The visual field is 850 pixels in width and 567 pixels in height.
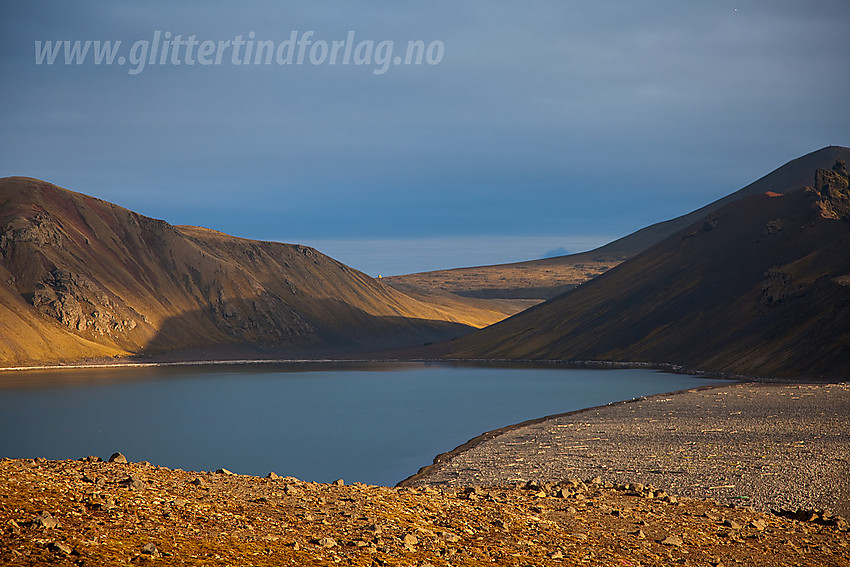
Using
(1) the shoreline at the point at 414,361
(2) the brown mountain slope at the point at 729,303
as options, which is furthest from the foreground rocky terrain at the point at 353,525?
(2) the brown mountain slope at the point at 729,303

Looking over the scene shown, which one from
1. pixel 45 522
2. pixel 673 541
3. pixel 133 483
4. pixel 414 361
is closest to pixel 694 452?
pixel 673 541

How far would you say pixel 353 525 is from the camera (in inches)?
542

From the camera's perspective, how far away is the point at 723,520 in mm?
16938

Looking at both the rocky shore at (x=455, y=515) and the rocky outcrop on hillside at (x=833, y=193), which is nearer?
the rocky shore at (x=455, y=515)

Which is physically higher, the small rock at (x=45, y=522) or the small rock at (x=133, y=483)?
the small rock at (x=45, y=522)

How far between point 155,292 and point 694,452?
134454 millimetres

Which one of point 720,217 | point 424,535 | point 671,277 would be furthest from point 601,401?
point 720,217

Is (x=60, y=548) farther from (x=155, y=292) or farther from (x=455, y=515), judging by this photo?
(x=155, y=292)

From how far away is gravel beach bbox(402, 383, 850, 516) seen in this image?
22219mm

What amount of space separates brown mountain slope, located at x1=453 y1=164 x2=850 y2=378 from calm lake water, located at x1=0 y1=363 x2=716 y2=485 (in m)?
11.0

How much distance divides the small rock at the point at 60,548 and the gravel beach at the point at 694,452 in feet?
51.5

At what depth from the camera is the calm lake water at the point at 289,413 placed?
35594 mm

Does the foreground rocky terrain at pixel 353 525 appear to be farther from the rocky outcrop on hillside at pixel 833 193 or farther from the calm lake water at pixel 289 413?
the rocky outcrop on hillside at pixel 833 193

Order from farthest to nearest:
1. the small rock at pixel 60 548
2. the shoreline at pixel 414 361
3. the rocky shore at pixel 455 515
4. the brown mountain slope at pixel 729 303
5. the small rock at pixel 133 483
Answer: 1. the brown mountain slope at pixel 729 303
2. the shoreline at pixel 414 361
3. the small rock at pixel 133 483
4. the rocky shore at pixel 455 515
5. the small rock at pixel 60 548
